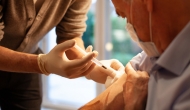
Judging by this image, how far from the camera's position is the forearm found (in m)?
1.21

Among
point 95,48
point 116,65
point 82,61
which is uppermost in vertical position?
point 82,61

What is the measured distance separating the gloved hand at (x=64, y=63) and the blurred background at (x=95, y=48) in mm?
1366

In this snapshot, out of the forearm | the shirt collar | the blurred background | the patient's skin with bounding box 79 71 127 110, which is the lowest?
the blurred background

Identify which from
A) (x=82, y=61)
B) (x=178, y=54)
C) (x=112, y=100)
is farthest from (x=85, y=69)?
(x=178, y=54)

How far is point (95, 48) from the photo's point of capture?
103 inches

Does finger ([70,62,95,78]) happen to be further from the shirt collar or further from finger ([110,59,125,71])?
the shirt collar

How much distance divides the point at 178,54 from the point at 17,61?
675mm

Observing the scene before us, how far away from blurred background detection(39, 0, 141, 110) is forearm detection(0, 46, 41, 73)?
136 cm

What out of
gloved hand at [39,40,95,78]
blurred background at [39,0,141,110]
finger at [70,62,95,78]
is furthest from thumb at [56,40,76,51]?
blurred background at [39,0,141,110]

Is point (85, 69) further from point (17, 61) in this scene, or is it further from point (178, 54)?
point (178, 54)

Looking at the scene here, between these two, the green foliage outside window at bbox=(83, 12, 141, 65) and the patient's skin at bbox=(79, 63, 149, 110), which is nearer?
the patient's skin at bbox=(79, 63, 149, 110)

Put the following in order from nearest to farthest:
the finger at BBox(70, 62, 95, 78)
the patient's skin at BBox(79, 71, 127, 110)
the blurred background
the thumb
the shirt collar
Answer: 1. the shirt collar
2. the patient's skin at BBox(79, 71, 127, 110)
3. the thumb
4. the finger at BBox(70, 62, 95, 78)
5. the blurred background

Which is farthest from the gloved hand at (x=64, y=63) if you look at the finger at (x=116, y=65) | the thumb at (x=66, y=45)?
the finger at (x=116, y=65)

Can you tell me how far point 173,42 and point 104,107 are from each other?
1.02 feet
